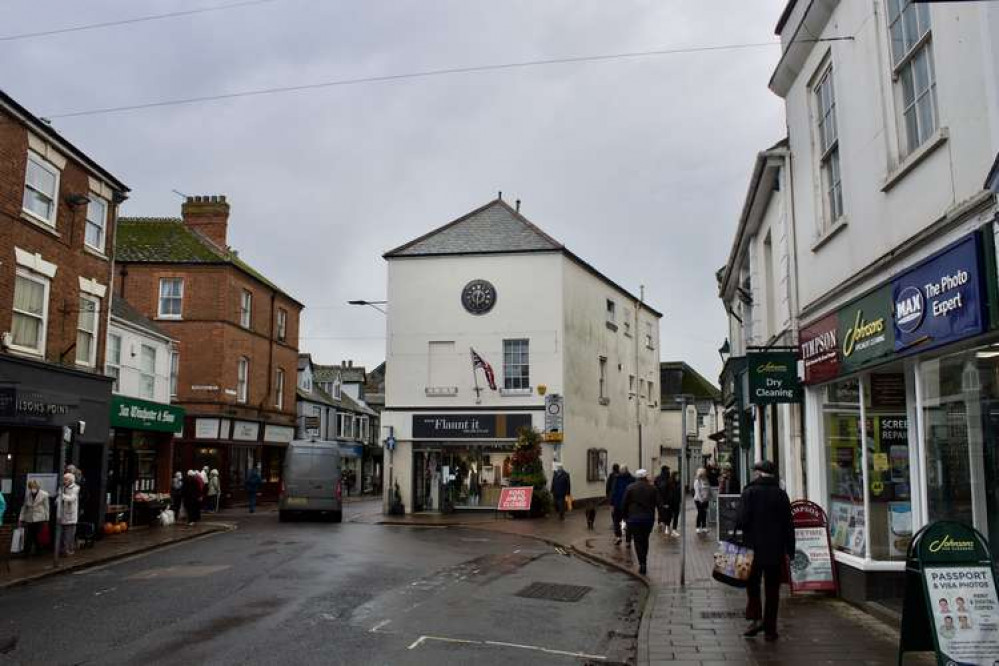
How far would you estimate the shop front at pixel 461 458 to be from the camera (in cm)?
3052

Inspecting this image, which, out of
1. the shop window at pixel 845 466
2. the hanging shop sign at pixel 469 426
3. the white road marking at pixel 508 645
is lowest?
the white road marking at pixel 508 645

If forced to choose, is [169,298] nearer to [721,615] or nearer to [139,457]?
[139,457]

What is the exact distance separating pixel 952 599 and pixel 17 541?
16.7 meters

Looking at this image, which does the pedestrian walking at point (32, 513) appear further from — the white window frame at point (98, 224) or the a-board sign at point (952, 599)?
the a-board sign at point (952, 599)

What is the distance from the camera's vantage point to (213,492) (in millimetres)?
32219

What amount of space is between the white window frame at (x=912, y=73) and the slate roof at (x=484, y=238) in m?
22.3

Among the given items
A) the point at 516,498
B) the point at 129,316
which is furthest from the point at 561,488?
the point at 129,316

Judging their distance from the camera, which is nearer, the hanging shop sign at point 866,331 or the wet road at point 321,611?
the wet road at point 321,611

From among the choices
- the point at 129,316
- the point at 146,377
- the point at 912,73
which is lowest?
the point at 146,377

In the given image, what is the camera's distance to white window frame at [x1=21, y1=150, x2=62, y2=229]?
18.0m

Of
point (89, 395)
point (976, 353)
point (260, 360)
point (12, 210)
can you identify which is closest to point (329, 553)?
point (89, 395)

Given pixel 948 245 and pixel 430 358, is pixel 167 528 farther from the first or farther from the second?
pixel 948 245

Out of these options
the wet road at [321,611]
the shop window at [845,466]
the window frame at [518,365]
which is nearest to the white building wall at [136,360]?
the wet road at [321,611]

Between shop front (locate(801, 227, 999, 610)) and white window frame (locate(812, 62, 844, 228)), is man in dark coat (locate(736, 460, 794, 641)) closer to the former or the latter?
shop front (locate(801, 227, 999, 610))
